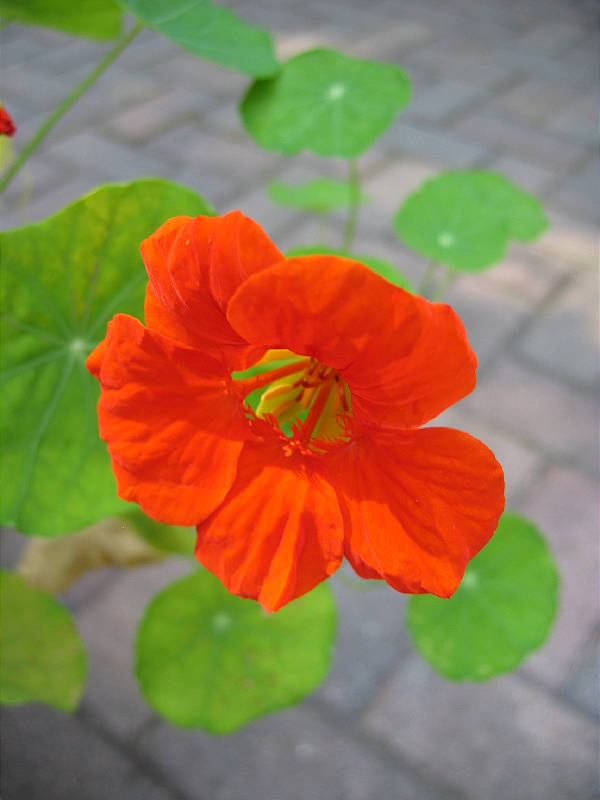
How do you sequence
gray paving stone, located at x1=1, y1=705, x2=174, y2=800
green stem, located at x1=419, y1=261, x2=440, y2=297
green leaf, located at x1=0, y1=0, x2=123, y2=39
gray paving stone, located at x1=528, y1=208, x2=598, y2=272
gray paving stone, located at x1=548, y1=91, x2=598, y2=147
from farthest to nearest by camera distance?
gray paving stone, located at x1=548, y1=91, x2=598, y2=147 → gray paving stone, located at x1=528, y1=208, x2=598, y2=272 → green stem, located at x1=419, y1=261, x2=440, y2=297 → gray paving stone, located at x1=1, y1=705, x2=174, y2=800 → green leaf, located at x1=0, y1=0, x2=123, y2=39

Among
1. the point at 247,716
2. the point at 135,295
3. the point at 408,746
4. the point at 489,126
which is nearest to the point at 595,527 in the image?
the point at 408,746

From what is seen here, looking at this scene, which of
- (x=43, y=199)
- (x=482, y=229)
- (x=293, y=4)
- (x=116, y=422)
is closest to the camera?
(x=116, y=422)

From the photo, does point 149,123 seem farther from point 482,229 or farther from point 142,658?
point 142,658

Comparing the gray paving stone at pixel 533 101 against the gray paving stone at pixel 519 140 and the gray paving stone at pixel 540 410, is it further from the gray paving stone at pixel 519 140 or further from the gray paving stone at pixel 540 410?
the gray paving stone at pixel 540 410

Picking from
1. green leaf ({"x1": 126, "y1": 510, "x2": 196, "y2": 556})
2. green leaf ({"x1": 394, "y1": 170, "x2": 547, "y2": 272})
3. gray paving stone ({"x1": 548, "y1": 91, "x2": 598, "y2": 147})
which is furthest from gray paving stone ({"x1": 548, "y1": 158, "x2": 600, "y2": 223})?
green leaf ({"x1": 126, "y1": 510, "x2": 196, "y2": 556})

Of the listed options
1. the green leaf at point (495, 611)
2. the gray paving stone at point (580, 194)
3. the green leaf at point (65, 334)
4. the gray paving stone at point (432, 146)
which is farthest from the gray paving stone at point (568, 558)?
the gray paving stone at point (432, 146)

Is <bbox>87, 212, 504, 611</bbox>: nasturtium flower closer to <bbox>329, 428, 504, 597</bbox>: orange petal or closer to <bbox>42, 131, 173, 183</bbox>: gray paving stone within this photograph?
<bbox>329, 428, 504, 597</bbox>: orange petal
